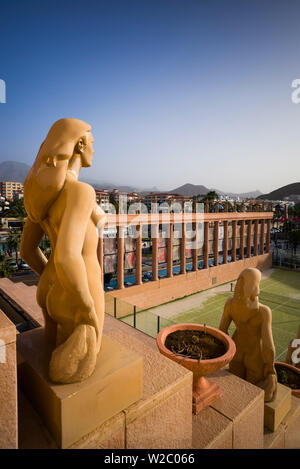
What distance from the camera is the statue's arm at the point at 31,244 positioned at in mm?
3531

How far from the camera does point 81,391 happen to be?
8.75ft

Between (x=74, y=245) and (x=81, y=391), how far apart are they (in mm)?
1443

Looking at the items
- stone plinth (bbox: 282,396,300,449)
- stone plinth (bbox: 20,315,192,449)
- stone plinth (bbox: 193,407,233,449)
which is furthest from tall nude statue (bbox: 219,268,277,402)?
stone plinth (bbox: 20,315,192,449)

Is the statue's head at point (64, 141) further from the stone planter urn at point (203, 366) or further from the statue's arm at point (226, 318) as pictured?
the statue's arm at point (226, 318)

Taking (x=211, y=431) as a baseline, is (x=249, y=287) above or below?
above

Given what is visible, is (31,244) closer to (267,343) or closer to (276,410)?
(267,343)

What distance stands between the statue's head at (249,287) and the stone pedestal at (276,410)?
74.1 inches

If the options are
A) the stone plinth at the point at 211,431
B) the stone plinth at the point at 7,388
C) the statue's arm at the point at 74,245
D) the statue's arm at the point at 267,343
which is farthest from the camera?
the statue's arm at the point at 267,343

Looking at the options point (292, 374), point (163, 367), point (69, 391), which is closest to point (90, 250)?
point (69, 391)

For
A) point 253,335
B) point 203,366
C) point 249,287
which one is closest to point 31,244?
point 203,366

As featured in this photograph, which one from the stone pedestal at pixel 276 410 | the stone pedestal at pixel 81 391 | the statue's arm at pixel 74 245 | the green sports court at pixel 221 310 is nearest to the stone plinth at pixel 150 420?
the stone pedestal at pixel 81 391

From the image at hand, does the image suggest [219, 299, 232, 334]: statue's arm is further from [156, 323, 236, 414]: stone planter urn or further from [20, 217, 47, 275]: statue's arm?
[20, 217, 47, 275]: statue's arm

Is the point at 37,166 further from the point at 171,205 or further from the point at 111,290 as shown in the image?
the point at 171,205

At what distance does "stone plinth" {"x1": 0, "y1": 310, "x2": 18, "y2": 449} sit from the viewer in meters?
2.38
